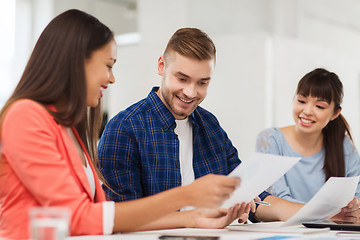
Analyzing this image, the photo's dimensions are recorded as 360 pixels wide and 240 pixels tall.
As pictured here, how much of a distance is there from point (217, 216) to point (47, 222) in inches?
34.0

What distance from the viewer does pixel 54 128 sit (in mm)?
1345

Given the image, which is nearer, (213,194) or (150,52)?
(213,194)

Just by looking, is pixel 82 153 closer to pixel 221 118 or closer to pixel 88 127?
pixel 88 127

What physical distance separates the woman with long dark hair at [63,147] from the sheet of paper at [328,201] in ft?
1.56

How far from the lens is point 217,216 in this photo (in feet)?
5.46

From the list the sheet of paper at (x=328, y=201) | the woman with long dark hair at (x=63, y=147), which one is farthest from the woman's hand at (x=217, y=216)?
the woman with long dark hair at (x=63, y=147)

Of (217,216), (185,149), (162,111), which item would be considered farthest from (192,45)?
(217,216)

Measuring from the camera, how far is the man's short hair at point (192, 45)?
6.23 feet

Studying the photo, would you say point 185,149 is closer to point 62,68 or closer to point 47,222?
point 62,68

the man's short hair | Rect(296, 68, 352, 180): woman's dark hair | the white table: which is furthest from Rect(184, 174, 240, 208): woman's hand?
Rect(296, 68, 352, 180): woman's dark hair

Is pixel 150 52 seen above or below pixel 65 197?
above

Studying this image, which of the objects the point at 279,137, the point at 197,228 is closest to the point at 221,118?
the point at 279,137

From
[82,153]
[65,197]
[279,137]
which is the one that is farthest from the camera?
[279,137]

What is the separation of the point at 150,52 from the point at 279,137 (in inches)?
72.1
